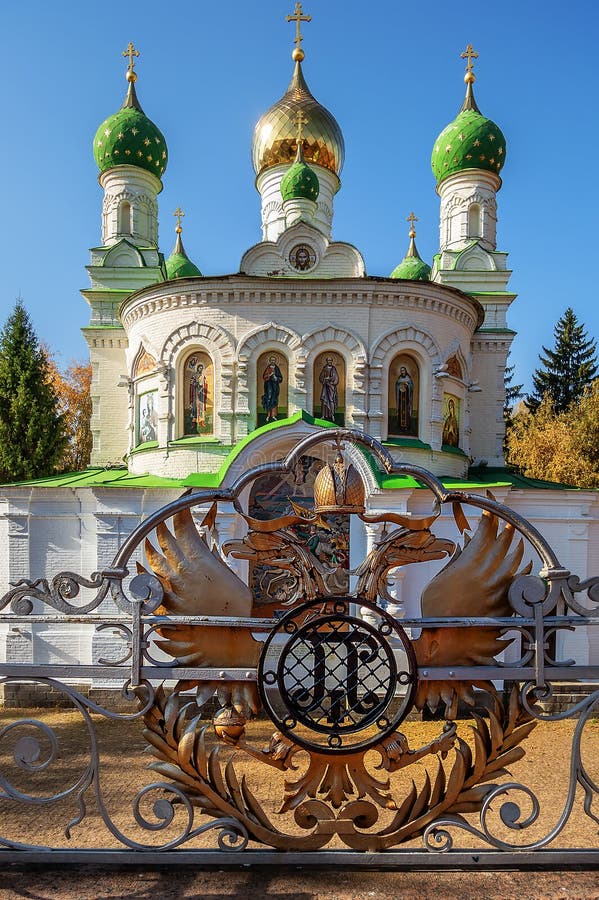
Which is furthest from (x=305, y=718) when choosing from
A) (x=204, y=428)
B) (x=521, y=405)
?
(x=521, y=405)

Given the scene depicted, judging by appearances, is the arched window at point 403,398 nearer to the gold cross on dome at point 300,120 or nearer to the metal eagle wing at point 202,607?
the gold cross on dome at point 300,120

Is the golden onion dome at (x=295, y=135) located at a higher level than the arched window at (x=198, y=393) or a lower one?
higher

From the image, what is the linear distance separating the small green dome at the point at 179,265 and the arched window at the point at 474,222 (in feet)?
25.2

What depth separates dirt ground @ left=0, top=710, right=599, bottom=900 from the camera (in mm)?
3580

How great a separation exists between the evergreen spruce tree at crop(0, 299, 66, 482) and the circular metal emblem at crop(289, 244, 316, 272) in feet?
36.5

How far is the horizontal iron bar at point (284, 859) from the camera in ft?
12.2

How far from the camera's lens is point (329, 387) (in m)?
14.5

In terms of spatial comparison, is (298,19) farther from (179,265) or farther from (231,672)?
(231,672)

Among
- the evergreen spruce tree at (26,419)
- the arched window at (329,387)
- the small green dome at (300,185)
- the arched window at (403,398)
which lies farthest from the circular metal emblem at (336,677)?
the evergreen spruce tree at (26,419)

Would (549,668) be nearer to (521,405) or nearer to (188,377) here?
(188,377)

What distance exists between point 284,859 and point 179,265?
Answer: 61.7 feet

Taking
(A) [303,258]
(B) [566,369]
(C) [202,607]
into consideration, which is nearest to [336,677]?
(C) [202,607]

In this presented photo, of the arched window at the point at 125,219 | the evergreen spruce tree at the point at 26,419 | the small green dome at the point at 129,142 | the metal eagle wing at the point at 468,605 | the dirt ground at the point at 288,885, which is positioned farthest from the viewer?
the evergreen spruce tree at the point at 26,419

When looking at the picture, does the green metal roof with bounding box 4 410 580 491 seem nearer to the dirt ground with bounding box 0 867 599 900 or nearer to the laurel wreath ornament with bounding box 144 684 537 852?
the laurel wreath ornament with bounding box 144 684 537 852
